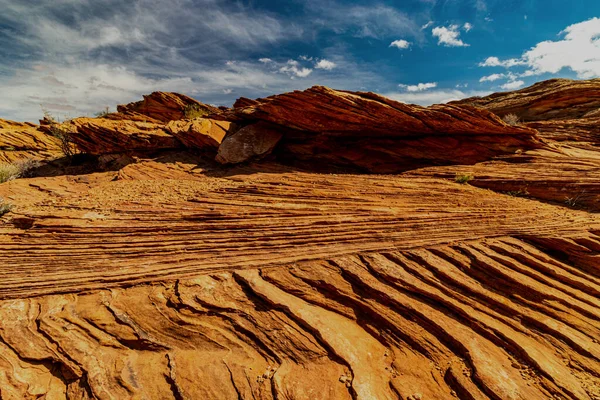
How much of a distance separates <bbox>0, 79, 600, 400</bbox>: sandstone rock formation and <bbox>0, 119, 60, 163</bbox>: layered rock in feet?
76.5

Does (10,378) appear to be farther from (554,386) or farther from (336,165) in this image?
(336,165)

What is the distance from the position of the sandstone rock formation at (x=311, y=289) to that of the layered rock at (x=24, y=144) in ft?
76.5

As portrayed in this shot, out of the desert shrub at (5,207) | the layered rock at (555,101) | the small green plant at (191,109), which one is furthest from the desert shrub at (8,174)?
the layered rock at (555,101)

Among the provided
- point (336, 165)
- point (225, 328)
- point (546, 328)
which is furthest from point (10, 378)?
point (336, 165)

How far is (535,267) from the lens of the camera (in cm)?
735

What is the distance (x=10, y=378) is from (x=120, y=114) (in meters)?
33.7

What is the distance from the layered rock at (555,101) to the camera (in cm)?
2178

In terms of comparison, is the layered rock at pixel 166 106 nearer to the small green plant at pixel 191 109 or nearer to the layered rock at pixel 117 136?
the small green plant at pixel 191 109

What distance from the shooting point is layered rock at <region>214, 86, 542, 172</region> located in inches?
581

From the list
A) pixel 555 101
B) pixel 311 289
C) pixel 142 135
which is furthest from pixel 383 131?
pixel 555 101

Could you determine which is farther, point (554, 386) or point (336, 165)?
point (336, 165)

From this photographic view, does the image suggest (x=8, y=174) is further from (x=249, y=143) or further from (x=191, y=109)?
(x=249, y=143)

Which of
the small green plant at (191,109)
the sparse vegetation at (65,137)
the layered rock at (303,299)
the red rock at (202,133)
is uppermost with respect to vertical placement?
the small green plant at (191,109)

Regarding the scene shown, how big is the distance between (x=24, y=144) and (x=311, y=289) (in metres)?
39.8
